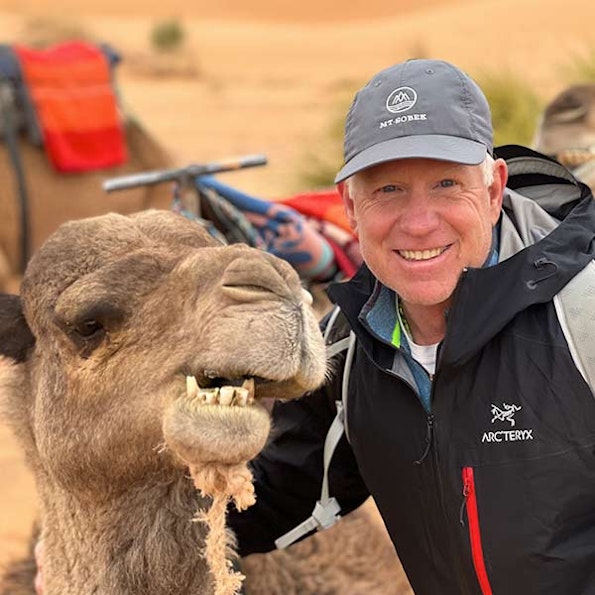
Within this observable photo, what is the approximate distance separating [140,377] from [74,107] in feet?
21.2

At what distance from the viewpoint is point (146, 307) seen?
241 centimetres

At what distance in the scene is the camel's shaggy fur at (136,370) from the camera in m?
2.14

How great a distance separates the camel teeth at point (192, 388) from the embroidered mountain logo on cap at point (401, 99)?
87cm

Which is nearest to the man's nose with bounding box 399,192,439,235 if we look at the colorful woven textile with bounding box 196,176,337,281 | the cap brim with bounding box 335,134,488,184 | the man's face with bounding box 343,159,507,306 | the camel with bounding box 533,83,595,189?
the man's face with bounding box 343,159,507,306

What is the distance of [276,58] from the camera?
37.0 metres

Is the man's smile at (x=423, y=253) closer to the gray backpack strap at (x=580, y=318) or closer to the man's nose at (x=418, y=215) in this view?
the man's nose at (x=418, y=215)

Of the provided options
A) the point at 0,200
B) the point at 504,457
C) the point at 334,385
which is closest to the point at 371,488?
the point at 334,385

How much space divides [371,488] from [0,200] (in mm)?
6178

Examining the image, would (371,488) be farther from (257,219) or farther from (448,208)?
(257,219)

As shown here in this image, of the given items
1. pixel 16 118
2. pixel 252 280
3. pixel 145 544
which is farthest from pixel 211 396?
pixel 16 118

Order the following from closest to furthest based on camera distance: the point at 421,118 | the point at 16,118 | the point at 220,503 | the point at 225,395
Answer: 1. the point at 225,395
2. the point at 220,503
3. the point at 421,118
4. the point at 16,118

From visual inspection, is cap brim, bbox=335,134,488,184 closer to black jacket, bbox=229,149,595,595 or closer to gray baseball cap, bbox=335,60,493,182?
gray baseball cap, bbox=335,60,493,182

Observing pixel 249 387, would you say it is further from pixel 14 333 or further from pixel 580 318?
pixel 14 333

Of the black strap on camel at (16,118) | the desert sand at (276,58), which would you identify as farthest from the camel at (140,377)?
the black strap on camel at (16,118)
